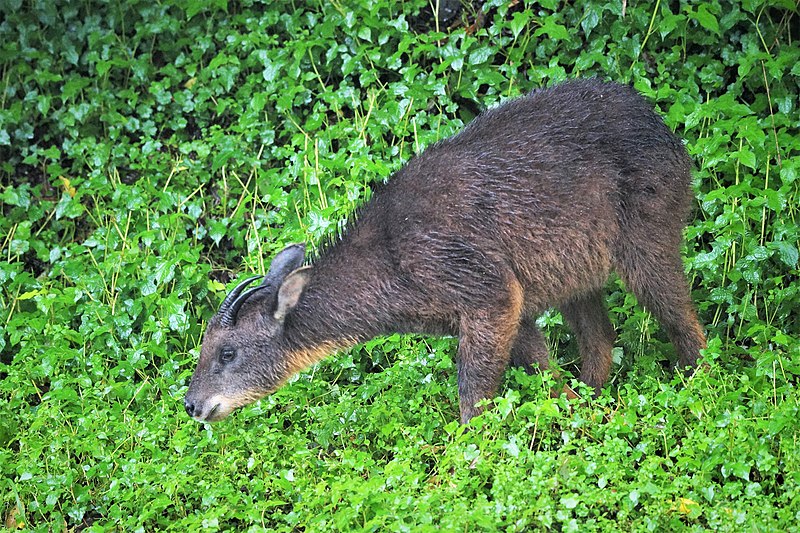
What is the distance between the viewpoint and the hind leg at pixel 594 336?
6.85 meters

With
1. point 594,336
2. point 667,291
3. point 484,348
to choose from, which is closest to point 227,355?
point 484,348

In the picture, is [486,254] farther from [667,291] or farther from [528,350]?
[667,291]

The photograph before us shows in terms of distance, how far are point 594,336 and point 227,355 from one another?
2.21m

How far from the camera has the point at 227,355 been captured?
20.8 feet

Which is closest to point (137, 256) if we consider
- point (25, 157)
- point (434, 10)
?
point (25, 157)

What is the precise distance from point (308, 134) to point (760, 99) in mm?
3361

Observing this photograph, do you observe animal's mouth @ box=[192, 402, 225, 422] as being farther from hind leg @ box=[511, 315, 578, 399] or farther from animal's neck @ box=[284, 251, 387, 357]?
hind leg @ box=[511, 315, 578, 399]

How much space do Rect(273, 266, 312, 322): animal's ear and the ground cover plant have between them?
0.53 m

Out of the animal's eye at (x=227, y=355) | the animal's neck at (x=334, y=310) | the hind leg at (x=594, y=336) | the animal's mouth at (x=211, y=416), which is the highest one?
the animal's neck at (x=334, y=310)

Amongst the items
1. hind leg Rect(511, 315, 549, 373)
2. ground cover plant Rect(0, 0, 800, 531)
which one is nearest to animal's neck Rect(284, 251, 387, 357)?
ground cover plant Rect(0, 0, 800, 531)

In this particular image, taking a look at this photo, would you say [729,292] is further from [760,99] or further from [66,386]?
[66,386]

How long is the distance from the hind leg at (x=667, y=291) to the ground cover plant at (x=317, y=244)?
20cm

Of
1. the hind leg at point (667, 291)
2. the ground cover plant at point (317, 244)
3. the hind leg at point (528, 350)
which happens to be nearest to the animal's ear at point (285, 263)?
the ground cover plant at point (317, 244)

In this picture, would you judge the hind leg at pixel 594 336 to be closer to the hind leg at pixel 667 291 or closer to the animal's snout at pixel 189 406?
the hind leg at pixel 667 291
